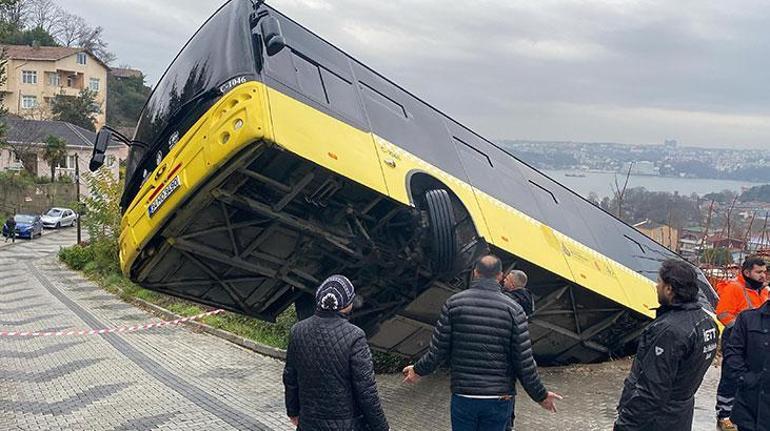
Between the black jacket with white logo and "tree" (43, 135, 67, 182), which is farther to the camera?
"tree" (43, 135, 67, 182)

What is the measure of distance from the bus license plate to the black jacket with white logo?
3.46m

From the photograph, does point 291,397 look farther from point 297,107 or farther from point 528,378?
point 297,107

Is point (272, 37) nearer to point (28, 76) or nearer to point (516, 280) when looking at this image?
point (516, 280)

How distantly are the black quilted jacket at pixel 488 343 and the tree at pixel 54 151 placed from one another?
151ft

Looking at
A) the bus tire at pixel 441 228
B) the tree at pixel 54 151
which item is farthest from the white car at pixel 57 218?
the bus tire at pixel 441 228

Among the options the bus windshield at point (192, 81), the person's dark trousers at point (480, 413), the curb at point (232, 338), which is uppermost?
the bus windshield at point (192, 81)

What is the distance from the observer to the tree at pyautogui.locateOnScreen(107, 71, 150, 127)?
64.4 m

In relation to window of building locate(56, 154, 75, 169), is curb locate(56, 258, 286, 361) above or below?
below

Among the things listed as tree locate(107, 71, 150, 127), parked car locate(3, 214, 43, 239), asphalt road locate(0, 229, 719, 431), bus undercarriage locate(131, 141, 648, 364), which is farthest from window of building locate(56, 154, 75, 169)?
bus undercarriage locate(131, 141, 648, 364)

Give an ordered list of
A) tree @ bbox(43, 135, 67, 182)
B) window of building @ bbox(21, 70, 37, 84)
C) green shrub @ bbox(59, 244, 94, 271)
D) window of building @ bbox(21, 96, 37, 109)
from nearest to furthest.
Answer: green shrub @ bbox(59, 244, 94, 271)
tree @ bbox(43, 135, 67, 182)
window of building @ bbox(21, 70, 37, 84)
window of building @ bbox(21, 96, 37, 109)

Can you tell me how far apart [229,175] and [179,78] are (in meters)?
Answer: 1.59

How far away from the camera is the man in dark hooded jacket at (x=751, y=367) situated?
4.23 metres

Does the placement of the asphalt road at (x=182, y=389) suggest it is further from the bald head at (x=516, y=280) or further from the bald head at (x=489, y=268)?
the bald head at (x=489, y=268)

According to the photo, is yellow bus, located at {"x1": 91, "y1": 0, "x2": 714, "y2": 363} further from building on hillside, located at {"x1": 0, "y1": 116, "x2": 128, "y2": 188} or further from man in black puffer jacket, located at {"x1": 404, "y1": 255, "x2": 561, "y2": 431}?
building on hillside, located at {"x1": 0, "y1": 116, "x2": 128, "y2": 188}
